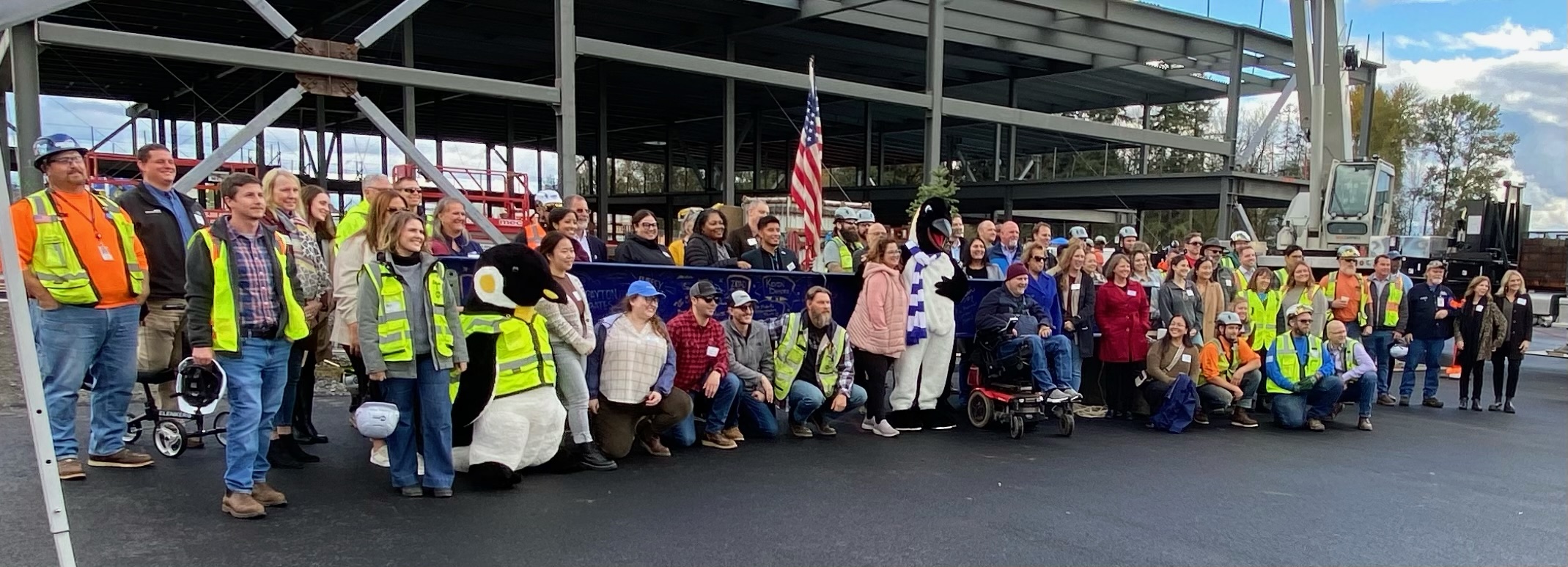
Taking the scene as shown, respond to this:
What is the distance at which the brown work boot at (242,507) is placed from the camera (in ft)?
15.0

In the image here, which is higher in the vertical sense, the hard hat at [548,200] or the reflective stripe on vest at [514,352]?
the hard hat at [548,200]

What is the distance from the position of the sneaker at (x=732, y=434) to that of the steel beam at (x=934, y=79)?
10356 mm

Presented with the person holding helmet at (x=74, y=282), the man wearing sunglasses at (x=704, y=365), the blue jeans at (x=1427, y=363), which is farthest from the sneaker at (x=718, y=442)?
the blue jeans at (x=1427, y=363)

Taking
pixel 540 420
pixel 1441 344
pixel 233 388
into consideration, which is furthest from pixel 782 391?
pixel 1441 344

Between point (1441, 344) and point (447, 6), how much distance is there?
654 inches

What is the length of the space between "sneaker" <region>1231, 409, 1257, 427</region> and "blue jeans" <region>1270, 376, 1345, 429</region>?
0.25 meters

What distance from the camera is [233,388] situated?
4.50m

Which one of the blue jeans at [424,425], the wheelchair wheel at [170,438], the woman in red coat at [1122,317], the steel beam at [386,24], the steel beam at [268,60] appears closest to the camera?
the blue jeans at [424,425]

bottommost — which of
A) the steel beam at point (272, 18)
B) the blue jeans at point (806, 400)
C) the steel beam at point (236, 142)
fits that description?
the blue jeans at point (806, 400)

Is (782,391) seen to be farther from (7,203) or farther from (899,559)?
(7,203)

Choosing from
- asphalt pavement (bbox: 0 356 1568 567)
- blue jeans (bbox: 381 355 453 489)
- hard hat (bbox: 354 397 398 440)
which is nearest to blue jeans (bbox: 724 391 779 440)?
asphalt pavement (bbox: 0 356 1568 567)

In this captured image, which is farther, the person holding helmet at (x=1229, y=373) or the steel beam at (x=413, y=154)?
the steel beam at (x=413, y=154)

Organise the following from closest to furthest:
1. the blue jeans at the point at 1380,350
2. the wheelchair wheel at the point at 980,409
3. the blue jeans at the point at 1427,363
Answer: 1. the wheelchair wheel at the point at 980,409
2. the blue jeans at the point at 1427,363
3. the blue jeans at the point at 1380,350

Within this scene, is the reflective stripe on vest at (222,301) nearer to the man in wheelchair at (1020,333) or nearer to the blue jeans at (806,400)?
the blue jeans at (806,400)
